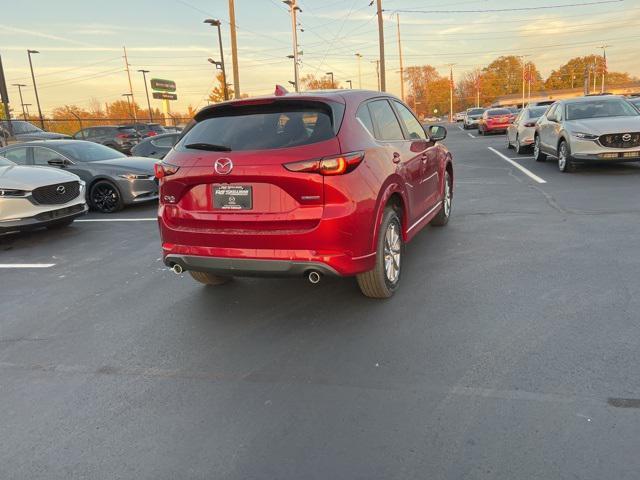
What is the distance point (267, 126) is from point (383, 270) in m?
1.48

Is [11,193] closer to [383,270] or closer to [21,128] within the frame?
[383,270]

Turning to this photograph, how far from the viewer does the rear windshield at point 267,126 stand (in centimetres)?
376

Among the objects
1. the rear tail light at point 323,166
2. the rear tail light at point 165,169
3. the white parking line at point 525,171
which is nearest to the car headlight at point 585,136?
the white parking line at point 525,171

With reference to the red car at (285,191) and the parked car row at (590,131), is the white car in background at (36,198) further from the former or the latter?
the parked car row at (590,131)

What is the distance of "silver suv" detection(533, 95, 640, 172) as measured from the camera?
32.1 ft

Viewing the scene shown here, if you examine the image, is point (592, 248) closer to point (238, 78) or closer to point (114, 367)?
point (114, 367)

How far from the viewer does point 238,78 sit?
26.5 m

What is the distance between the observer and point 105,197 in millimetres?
9625

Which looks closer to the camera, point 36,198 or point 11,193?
point 11,193

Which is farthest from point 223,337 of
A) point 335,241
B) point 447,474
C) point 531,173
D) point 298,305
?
point 531,173

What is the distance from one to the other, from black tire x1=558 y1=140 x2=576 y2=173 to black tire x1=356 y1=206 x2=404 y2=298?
298 inches

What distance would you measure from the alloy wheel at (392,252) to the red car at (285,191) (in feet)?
0.06

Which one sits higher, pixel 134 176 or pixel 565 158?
pixel 134 176

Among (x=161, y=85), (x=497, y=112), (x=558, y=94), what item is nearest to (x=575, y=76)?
(x=558, y=94)
